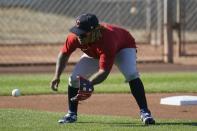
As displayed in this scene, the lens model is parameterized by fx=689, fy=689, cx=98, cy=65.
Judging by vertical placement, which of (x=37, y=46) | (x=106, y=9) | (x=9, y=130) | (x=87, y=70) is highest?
(x=106, y=9)

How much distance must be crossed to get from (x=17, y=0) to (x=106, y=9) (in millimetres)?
7373

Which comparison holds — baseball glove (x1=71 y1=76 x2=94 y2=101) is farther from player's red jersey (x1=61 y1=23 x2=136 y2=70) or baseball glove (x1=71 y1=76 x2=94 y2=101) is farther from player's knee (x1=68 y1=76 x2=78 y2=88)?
player's knee (x1=68 y1=76 x2=78 y2=88)

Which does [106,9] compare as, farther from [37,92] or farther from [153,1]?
[37,92]

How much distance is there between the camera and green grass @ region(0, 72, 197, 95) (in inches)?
576

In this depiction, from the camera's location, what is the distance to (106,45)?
9039 mm

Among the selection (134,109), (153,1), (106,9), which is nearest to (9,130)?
(134,109)

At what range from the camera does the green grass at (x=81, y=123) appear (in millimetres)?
9062

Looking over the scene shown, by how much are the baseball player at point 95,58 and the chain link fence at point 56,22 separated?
15.0 m

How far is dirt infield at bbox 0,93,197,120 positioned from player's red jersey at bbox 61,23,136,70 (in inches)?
60.5

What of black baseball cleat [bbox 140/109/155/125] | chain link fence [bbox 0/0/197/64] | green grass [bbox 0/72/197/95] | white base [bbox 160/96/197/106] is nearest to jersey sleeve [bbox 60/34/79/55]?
black baseball cleat [bbox 140/109/155/125]

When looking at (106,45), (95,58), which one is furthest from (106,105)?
(106,45)

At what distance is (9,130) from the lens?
8.91m

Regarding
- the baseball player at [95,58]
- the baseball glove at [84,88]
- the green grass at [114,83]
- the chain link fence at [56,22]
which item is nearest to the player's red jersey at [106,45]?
the baseball player at [95,58]

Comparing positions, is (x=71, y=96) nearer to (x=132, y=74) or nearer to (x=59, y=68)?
(x=59, y=68)
